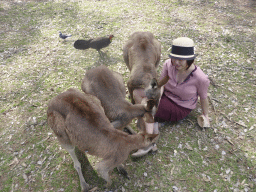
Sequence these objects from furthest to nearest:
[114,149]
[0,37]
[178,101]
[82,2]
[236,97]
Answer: [82,2], [0,37], [236,97], [178,101], [114,149]

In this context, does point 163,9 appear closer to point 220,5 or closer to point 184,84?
point 220,5

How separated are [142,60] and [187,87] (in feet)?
4.61

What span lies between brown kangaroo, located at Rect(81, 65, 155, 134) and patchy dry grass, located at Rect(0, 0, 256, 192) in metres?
0.96

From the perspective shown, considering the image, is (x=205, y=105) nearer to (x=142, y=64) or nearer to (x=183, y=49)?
(x=183, y=49)

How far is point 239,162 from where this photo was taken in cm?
350

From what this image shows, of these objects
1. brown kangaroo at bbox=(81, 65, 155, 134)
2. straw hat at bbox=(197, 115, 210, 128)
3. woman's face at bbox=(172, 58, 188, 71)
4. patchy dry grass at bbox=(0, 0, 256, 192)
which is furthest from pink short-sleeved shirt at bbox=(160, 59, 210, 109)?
brown kangaroo at bbox=(81, 65, 155, 134)

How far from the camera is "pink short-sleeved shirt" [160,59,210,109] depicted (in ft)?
11.1

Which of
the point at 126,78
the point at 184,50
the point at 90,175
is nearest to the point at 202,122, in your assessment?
the point at 184,50

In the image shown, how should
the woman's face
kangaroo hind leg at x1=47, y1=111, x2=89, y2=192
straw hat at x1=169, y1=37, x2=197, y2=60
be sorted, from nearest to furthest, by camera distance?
kangaroo hind leg at x1=47, y1=111, x2=89, y2=192
straw hat at x1=169, y1=37, x2=197, y2=60
the woman's face

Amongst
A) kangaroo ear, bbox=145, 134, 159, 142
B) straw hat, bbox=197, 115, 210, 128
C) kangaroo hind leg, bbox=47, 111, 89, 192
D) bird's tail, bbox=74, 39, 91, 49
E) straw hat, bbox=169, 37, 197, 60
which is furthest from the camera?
bird's tail, bbox=74, 39, 91, 49

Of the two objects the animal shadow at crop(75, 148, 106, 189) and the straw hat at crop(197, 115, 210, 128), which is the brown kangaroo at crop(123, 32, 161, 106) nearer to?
the straw hat at crop(197, 115, 210, 128)

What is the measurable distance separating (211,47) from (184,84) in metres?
3.65

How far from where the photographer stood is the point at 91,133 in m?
2.71

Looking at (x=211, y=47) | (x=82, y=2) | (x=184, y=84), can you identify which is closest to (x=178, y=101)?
(x=184, y=84)
